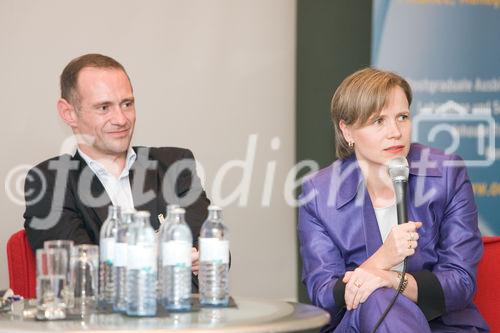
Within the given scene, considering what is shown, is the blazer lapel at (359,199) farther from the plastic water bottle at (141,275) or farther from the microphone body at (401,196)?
the plastic water bottle at (141,275)

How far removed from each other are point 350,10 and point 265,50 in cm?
55

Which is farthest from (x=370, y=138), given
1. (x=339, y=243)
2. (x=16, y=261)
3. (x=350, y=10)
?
(x=350, y=10)

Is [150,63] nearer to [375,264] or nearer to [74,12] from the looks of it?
[74,12]

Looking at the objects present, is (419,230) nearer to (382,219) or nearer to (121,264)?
(382,219)

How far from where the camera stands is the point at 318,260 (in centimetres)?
336

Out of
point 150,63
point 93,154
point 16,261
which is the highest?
point 150,63

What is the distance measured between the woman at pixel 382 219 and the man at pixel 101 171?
0.57 m

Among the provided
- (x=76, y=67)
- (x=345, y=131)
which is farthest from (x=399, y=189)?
(x=76, y=67)

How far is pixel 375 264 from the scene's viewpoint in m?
3.16

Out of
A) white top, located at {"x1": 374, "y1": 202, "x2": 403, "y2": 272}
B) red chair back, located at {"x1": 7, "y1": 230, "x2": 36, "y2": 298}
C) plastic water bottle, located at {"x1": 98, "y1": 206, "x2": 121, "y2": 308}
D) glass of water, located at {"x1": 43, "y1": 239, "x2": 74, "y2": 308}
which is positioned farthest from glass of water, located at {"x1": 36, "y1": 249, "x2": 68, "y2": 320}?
white top, located at {"x1": 374, "y1": 202, "x2": 403, "y2": 272}

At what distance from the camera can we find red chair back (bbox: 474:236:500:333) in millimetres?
3432

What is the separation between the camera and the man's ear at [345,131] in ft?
11.7

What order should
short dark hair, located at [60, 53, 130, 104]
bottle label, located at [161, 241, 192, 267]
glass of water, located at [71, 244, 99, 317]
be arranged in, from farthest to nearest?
1. short dark hair, located at [60, 53, 130, 104]
2. glass of water, located at [71, 244, 99, 317]
3. bottle label, located at [161, 241, 192, 267]

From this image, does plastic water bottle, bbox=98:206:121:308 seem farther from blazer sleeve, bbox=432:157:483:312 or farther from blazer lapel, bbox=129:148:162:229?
blazer sleeve, bbox=432:157:483:312
